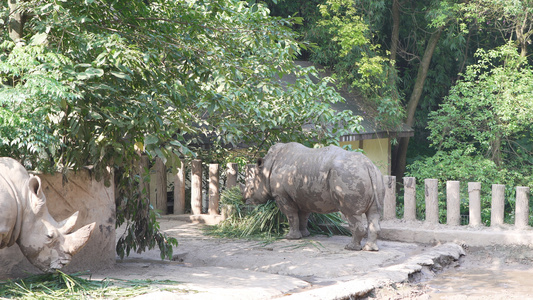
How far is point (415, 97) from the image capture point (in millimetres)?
16391

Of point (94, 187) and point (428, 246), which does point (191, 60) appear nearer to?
point (94, 187)

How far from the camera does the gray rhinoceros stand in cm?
497

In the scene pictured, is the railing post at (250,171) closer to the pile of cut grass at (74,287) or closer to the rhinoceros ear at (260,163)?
the rhinoceros ear at (260,163)

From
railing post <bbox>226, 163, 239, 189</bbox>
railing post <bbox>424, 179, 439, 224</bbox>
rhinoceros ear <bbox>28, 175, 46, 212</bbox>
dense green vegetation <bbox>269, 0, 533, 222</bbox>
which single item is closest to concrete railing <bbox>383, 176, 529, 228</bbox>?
railing post <bbox>424, 179, 439, 224</bbox>

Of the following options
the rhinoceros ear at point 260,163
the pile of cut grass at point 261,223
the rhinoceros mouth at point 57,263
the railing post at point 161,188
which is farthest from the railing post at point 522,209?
the rhinoceros mouth at point 57,263

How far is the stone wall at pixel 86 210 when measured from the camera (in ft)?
20.7

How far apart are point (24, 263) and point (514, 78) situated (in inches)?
452

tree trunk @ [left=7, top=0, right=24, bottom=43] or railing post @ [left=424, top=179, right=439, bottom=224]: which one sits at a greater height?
tree trunk @ [left=7, top=0, right=24, bottom=43]

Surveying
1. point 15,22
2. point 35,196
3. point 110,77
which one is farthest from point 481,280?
point 15,22

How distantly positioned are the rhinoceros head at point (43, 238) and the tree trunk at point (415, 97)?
12.6 m

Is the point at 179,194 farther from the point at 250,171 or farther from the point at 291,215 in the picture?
the point at 291,215

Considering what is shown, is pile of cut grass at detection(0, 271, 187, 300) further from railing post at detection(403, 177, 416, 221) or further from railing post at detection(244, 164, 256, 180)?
railing post at detection(403, 177, 416, 221)

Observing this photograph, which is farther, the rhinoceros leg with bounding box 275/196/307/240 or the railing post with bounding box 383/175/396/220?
the railing post with bounding box 383/175/396/220

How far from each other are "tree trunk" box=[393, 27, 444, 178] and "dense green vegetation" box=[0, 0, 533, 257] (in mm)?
55
